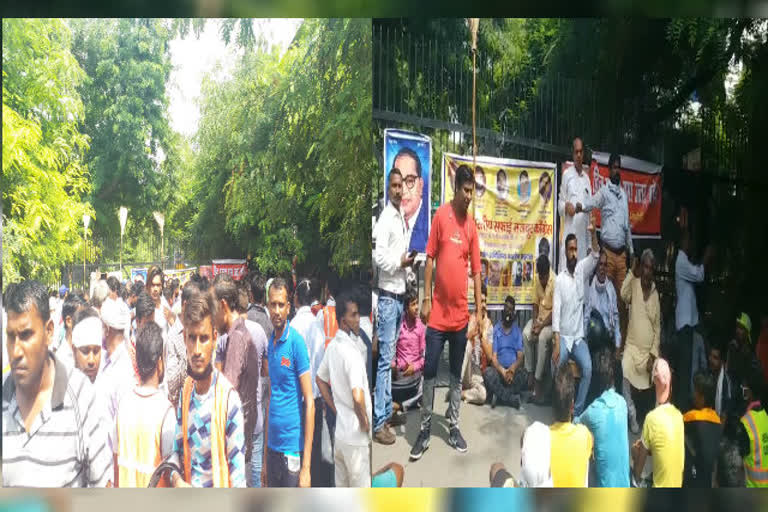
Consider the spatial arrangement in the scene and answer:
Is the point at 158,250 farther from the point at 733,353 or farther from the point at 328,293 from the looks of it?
the point at 733,353

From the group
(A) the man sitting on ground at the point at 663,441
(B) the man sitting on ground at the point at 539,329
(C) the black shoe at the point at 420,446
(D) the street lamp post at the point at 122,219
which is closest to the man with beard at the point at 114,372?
(D) the street lamp post at the point at 122,219

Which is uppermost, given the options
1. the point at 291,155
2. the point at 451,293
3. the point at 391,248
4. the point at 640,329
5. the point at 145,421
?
the point at 291,155

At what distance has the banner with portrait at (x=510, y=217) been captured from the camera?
6.14 m

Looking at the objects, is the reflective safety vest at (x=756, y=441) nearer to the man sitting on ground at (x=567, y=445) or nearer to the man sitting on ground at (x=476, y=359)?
the man sitting on ground at (x=567, y=445)

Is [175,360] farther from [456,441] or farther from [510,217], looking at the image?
[510,217]

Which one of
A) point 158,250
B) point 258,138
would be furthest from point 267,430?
point 258,138

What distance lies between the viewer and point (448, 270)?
6.04 meters

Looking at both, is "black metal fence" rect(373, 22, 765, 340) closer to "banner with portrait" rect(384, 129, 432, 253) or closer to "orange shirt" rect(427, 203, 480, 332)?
"banner with portrait" rect(384, 129, 432, 253)

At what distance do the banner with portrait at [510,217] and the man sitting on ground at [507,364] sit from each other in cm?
14

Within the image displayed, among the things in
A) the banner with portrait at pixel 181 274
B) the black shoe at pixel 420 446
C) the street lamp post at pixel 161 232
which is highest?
the street lamp post at pixel 161 232

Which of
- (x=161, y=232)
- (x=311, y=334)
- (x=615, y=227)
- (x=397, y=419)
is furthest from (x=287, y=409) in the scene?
(x=615, y=227)

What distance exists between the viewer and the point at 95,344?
19.9ft

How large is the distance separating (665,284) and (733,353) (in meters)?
0.75

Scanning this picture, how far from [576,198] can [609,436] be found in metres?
1.84
